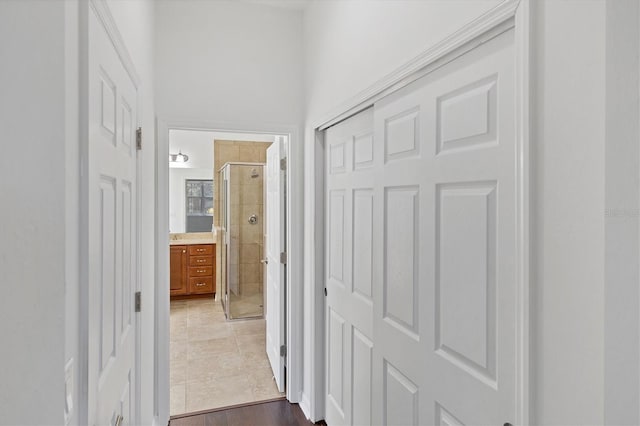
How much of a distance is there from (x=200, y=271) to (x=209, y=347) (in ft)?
6.79

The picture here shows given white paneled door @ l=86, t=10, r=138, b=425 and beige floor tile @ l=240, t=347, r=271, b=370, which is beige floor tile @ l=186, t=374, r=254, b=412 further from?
white paneled door @ l=86, t=10, r=138, b=425

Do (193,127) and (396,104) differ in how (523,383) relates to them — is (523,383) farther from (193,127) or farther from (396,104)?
(193,127)

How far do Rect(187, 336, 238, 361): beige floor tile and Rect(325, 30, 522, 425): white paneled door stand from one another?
2.05 m

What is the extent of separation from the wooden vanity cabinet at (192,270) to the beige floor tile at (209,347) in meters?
1.82

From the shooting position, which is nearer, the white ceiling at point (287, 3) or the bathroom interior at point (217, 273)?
the white ceiling at point (287, 3)

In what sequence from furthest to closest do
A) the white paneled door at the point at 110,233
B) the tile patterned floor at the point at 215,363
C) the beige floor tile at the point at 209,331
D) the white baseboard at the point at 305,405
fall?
the beige floor tile at the point at 209,331
the tile patterned floor at the point at 215,363
the white baseboard at the point at 305,405
the white paneled door at the point at 110,233

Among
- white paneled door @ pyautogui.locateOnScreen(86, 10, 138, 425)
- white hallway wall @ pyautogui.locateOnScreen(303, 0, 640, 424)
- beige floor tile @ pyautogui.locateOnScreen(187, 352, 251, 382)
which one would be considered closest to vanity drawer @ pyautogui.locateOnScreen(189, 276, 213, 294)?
beige floor tile @ pyautogui.locateOnScreen(187, 352, 251, 382)

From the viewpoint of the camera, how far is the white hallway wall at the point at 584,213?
69cm

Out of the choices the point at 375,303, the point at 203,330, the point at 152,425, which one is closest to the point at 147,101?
the point at 375,303

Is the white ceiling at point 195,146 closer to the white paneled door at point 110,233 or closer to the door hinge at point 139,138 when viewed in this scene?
the door hinge at point 139,138

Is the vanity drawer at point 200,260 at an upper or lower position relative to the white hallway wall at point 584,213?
lower

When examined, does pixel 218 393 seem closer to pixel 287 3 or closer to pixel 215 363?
pixel 215 363

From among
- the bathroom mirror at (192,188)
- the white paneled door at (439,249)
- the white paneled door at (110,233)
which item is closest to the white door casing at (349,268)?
the white paneled door at (439,249)

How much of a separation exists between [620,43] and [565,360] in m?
0.66
